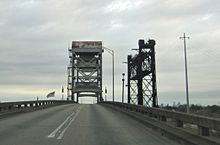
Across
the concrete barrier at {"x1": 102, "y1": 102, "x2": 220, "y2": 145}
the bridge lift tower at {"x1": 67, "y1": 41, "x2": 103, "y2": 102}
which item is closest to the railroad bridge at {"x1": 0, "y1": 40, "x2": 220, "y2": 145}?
the concrete barrier at {"x1": 102, "y1": 102, "x2": 220, "y2": 145}

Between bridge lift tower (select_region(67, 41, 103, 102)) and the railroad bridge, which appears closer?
the railroad bridge

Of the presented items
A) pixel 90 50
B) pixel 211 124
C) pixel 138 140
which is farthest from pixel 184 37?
pixel 90 50

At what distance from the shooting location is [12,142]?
1262 centimetres

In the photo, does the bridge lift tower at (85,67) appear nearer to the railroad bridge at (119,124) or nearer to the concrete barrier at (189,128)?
the railroad bridge at (119,124)

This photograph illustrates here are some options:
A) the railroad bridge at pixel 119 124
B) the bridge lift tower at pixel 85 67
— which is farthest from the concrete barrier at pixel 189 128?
the bridge lift tower at pixel 85 67

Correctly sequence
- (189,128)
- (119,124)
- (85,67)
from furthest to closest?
(85,67) < (119,124) < (189,128)

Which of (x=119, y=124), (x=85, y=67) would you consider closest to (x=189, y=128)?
(x=119, y=124)

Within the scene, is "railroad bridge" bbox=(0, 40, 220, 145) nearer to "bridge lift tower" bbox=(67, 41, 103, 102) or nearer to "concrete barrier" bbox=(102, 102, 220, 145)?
"concrete barrier" bbox=(102, 102, 220, 145)

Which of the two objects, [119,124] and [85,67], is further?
[85,67]

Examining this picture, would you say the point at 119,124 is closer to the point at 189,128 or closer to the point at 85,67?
the point at 189,128

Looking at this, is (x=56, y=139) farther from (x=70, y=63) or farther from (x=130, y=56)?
(x=70, y=63)

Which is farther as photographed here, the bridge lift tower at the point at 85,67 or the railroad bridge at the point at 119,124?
the bridge lift tower at the point at 85,67

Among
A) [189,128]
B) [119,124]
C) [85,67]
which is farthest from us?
[85,67]

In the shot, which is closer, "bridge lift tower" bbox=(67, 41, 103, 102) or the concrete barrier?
the concrete barrier
